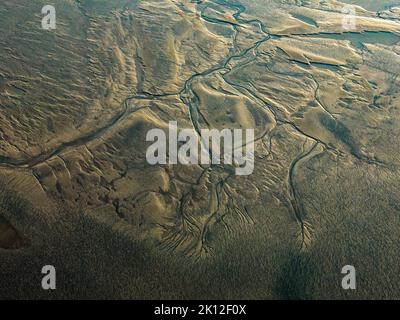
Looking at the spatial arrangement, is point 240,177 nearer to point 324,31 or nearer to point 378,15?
point 324,31

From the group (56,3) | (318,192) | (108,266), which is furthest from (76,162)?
(56,3)

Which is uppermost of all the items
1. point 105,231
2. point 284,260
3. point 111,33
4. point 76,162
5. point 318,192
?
point 111,33

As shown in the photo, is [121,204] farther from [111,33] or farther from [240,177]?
[111,33]

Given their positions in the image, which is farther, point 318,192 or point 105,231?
point 318,192

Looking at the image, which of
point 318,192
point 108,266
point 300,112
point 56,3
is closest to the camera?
point 108,266

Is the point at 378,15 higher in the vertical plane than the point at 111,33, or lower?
higher
